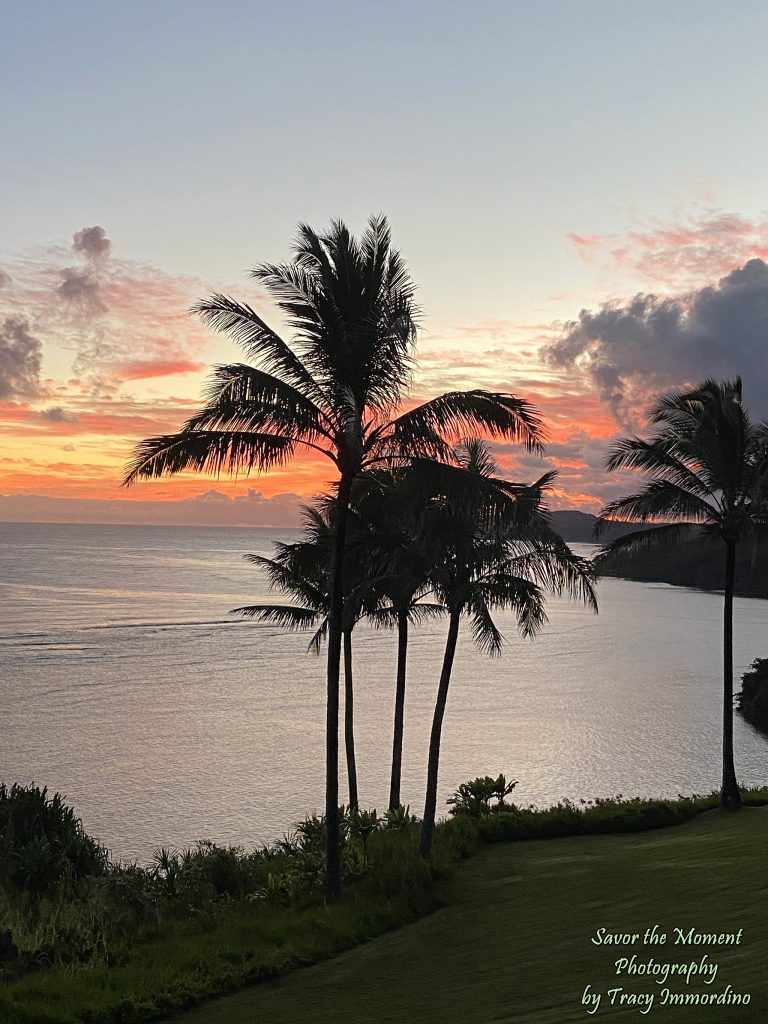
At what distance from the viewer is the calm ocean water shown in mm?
40281

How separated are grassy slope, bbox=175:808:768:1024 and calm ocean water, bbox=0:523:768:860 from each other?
20.9m

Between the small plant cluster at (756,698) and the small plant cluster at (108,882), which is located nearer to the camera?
the small plant cluster at (108,882)

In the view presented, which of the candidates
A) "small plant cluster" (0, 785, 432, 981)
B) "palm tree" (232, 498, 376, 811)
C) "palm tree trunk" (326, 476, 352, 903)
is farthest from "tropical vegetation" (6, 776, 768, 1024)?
"palm tree" (232, 498, 376, 811)

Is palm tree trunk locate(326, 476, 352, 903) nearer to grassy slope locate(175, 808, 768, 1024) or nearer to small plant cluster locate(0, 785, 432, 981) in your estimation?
small plant cluster locate(0, 785, 432, 981)


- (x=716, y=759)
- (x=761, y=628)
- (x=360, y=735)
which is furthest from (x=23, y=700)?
(x=761, y=628)

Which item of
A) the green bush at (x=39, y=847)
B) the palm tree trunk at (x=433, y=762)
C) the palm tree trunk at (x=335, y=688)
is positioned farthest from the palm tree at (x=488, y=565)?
the green bush at (x=39, y=847)

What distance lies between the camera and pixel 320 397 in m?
14.3

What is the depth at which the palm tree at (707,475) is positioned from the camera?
65.8 ft

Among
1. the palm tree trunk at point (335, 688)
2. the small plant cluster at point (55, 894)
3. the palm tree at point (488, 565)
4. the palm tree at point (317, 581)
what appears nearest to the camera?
the small plant cluster at point (55, 894)

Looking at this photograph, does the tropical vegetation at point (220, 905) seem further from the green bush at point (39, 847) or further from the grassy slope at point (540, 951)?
the grassy slope at point (540, 951)

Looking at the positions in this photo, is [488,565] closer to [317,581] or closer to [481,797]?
[481,797]

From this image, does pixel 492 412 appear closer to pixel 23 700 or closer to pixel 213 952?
pixel 213 952

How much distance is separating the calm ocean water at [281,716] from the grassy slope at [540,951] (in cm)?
2089

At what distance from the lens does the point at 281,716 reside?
2228 inches
